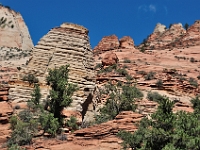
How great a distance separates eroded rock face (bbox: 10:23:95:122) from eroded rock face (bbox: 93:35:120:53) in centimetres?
2884

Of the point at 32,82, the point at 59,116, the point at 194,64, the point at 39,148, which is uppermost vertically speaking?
the point at 194,64

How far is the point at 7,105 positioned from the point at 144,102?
12140mm

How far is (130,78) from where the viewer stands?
37.9 meters

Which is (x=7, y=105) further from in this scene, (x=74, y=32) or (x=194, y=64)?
(x=194, y=64)

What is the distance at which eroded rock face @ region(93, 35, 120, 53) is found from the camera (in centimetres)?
6134

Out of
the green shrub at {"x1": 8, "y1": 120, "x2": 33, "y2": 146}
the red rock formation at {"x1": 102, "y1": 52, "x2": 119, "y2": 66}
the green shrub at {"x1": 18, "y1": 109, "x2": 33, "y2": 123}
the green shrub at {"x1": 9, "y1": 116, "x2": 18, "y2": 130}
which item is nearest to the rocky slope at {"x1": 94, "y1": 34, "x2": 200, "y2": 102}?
the red rock formation at {"x1": 102, "y1": 52, "x2": 119, "y2": 66}

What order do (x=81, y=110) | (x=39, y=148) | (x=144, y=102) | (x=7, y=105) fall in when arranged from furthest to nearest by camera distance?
(x=144, y=102) < (x=81, y=110) < (x=7, y=105) < (x=39, y=148)

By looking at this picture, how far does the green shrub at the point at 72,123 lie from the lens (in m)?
23.1

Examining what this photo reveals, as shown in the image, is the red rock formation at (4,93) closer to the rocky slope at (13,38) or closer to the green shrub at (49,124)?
the green shrub at (49,124)

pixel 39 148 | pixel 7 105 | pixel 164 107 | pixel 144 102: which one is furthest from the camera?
pixel 144 102

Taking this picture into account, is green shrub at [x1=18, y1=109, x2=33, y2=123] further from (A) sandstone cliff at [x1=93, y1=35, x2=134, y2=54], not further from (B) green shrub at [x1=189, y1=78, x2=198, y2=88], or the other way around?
(A) sandstone cliff at [x1=93, y1=35, x2=134, y2=54]

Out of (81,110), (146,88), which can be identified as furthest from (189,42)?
(81,110)

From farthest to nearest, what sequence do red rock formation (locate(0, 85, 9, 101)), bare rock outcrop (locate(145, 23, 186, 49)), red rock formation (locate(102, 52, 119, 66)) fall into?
bare rock outcrop (locate(145, 23, 186, 49)) → red rock formation (locate(102, 52, 119, 66)) → red rock formation (locate(0, 85, 9, 101))

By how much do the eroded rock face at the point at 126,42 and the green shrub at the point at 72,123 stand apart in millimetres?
36581
